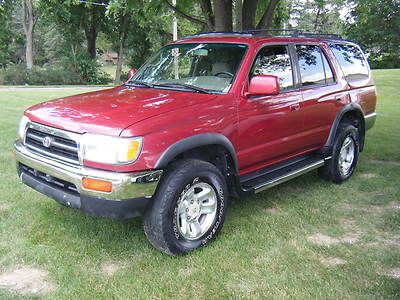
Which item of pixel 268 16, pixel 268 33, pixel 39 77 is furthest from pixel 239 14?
pixel 39 77

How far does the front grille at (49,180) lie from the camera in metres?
3.66

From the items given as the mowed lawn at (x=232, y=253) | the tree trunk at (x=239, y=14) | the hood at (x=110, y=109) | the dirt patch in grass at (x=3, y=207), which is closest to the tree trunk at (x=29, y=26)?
the tree trunk at (x=239, y=14)

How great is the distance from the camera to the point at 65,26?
29703mm

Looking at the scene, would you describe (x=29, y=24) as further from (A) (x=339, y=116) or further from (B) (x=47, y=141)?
(B) (x=47, y=141)

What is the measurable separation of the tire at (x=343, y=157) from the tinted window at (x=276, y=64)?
1.34m

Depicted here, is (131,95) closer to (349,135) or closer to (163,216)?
(163,216)

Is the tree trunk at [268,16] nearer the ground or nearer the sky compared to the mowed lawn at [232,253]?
nearer the sky

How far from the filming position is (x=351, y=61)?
6.27 m

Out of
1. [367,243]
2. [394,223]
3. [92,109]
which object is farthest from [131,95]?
[394,223]

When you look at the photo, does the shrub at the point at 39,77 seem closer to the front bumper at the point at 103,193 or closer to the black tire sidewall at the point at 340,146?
the black tire sidewall at the point at 340,146

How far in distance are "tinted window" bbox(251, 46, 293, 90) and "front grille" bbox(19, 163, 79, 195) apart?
210cm

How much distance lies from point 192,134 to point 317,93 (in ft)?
7.30

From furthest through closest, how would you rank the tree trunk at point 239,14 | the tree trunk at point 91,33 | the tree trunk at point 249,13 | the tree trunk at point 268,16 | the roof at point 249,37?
the tree trunk at point 91,33
the tree trunk at point 249,13
the tree trunk at point 268,16
the tree trunk at point 239,14
the roof at point 249,37

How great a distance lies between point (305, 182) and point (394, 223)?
5.13 feet
